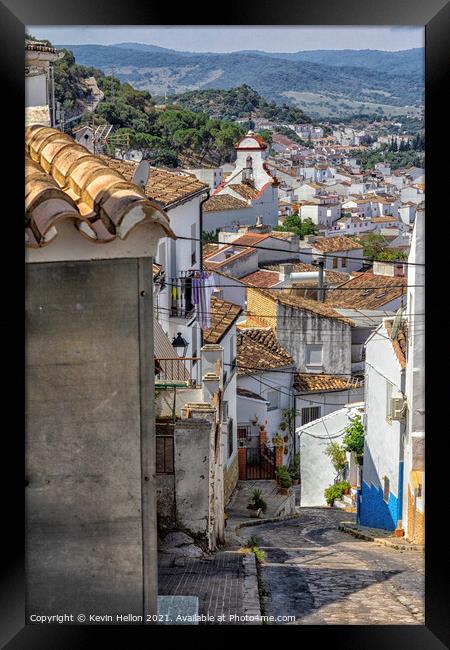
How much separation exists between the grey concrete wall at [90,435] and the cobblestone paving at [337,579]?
0.93 metres

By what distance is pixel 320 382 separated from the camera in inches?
573

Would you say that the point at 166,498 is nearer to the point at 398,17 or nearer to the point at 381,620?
the point at 381,620

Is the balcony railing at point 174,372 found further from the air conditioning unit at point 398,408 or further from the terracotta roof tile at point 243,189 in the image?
the terracotta roof tile at point 243,189

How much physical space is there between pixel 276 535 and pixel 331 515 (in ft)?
8.01

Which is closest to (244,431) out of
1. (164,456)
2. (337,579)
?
(164,456)

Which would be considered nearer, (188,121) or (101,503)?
(101,503)

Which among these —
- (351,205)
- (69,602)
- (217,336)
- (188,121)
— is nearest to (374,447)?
(217,336)

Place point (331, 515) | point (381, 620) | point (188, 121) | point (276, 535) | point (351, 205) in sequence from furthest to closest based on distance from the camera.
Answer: point (351, 205) < point (188, 121) < point (331, 515) < point (276, 535) < point (381, 620)

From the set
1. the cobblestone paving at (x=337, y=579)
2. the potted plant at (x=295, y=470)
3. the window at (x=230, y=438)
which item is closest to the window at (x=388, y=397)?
the cobblestone paving at (x=337, y=579)

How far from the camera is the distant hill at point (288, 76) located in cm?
1084

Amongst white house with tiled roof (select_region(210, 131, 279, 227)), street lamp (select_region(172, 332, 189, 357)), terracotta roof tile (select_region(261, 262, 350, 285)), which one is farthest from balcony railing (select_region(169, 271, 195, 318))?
white house with tiled roof (select_region(210, 131, 279, 227))

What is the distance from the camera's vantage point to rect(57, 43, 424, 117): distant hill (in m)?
10.8
